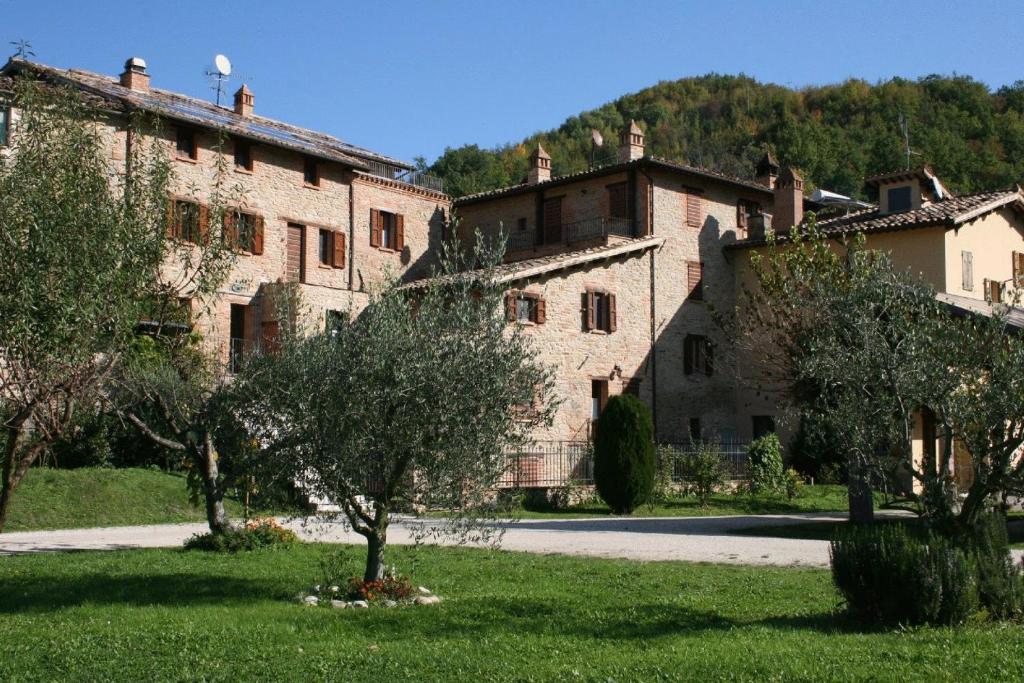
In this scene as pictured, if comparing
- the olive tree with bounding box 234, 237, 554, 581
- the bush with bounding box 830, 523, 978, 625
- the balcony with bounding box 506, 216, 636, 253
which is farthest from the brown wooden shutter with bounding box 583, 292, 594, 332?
the bush with bounding box 830, 523, 978, 625

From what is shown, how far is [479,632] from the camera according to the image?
966 cm

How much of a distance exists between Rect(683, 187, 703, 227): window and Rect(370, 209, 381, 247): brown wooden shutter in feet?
35.8

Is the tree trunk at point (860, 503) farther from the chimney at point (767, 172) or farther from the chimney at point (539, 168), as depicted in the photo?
the chimney at point (539, 168)

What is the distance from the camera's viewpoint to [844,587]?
9.95 m

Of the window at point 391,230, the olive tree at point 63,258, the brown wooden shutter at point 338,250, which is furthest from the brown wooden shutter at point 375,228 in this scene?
the olive tree at point 63,258

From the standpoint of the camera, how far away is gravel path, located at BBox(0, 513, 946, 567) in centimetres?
1612

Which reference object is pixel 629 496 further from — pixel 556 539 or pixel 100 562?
pixel 100 562

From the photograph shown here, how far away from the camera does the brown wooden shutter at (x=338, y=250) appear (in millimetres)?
36375

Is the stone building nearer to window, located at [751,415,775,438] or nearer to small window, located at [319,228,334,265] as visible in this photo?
small window, located at [319,228,334,265]

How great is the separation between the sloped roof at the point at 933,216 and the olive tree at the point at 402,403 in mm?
21910

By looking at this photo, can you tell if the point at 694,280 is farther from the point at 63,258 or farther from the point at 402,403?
the point at 63,258

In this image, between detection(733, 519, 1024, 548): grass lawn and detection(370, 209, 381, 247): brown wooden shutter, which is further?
detection(370, 209, 381, 247): brown wooden shutter

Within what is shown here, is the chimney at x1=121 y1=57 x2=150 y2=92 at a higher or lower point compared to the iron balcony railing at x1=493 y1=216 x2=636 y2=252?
higher

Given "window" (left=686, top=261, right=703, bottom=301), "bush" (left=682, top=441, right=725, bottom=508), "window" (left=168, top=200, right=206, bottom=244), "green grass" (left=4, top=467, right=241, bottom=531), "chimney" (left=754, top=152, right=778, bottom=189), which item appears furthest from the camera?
"chimney" (left=754, top=152, right=778, bottom=189)
